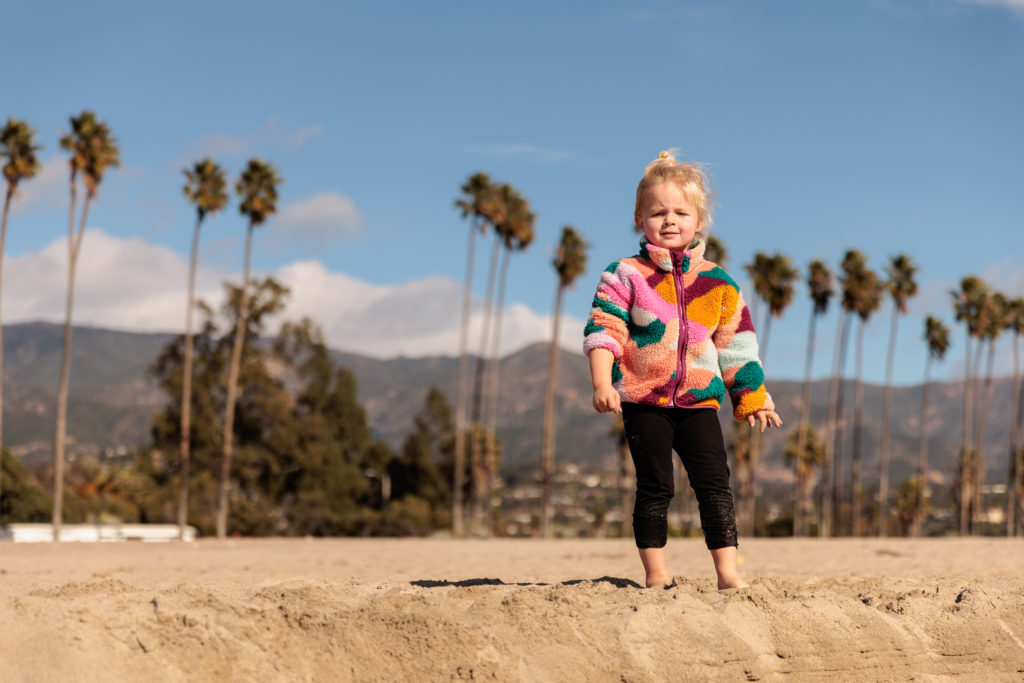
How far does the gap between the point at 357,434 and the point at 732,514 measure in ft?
180

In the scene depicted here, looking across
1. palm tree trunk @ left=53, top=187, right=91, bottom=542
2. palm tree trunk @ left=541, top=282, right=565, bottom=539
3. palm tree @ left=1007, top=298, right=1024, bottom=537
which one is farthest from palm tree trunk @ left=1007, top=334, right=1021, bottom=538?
palm tree trunk @ left=53, top=187, right=91, bottom=542

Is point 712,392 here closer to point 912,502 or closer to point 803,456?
point 803,456

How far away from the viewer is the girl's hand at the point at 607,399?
411cm

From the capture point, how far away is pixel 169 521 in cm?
5141

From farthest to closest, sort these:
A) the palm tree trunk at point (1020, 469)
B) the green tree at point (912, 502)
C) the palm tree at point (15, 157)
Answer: the green tree at point (912, 502) < the palm tree trunk at point (1020, 469) < the palm tree at point (15, 157)

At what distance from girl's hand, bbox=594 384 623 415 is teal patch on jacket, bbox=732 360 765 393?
70 cm

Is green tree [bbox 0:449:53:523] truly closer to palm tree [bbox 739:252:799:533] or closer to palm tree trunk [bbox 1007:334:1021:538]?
palm tree [bbox 739:252:799:533]

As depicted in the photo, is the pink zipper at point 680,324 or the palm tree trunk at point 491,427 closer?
the pink zipper at point 680,324

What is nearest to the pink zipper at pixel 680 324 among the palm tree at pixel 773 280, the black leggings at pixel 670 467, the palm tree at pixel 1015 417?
the black leggings at pixel 670 467

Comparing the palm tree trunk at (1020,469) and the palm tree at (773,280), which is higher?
the palm tree at (773,280)

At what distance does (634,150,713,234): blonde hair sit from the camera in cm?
453

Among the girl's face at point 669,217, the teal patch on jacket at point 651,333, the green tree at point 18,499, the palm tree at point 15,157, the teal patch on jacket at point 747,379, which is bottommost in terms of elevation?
the green tree at point 18,499

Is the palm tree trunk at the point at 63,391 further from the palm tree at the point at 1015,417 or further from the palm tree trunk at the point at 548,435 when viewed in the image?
the palm tree at the point at 1015,417

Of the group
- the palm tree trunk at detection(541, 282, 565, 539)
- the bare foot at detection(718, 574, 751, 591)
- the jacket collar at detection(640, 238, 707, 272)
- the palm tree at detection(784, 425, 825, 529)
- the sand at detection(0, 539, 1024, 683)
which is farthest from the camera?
the palm tree at detection(784, 425, 825, 529)
